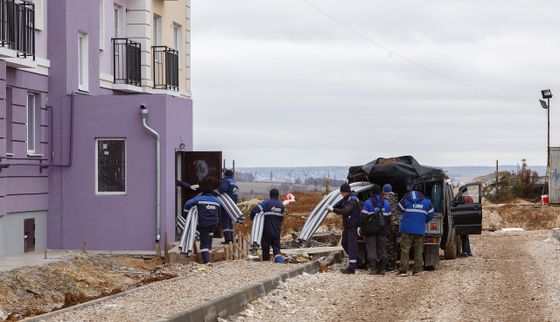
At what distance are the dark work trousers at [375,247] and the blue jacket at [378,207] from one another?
0.17 metres

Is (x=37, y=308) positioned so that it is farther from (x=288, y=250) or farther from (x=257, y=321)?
(x=288, y=250)

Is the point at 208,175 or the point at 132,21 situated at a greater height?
the point at 132,21

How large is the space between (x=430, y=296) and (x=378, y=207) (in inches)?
189

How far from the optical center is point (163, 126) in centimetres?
2677

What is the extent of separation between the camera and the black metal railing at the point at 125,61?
31.2 meters

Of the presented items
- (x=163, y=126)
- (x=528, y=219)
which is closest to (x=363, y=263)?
(x=163, y=126)

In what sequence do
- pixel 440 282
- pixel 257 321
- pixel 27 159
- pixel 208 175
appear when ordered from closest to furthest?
pixel 257 321 → pixel 440 282 → pixel 27 159 → pixel 208 175

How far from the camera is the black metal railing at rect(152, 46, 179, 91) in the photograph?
1335 inches

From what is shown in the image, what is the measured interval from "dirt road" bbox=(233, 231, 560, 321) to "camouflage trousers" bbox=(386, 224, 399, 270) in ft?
3.53

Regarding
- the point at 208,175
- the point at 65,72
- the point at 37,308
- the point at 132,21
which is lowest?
the point at 37,308

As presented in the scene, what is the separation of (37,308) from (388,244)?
29.3 feet

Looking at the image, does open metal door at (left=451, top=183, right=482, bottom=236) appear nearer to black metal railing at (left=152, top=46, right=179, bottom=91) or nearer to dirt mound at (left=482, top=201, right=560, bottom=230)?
black metal railing at (left=152, top=46, right=179, bottom=91)

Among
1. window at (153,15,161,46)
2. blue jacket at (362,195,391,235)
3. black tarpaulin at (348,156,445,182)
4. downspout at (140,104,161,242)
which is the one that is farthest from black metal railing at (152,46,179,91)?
blue jacket at (362,195,391,235)

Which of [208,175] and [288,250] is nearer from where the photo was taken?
[288,250]
